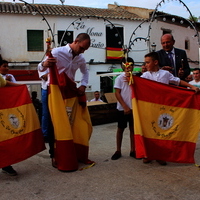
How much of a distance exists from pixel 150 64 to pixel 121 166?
153 centimetres

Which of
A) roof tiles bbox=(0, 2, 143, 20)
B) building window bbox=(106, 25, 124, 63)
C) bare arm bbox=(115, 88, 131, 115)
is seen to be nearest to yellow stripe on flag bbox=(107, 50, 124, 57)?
building window bbox=(106, 25, 124, 63)

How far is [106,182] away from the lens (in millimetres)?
3744

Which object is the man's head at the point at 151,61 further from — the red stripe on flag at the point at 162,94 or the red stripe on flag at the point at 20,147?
Answer: the red stripe on flag at the point at 20,147

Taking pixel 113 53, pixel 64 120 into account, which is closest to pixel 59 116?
pixel 64 120

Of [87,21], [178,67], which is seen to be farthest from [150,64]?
[87,21]

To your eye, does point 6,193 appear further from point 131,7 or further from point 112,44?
point 131,7

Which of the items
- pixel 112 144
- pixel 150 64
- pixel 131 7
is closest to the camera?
pixel 150 64

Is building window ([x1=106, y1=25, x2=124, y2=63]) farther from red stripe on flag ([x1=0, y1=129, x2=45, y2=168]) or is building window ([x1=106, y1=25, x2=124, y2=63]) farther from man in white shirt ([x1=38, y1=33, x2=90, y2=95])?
red stripe on flag ([x1=0, y1=129, x2=45, y2=168])

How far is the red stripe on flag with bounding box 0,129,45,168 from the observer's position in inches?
159

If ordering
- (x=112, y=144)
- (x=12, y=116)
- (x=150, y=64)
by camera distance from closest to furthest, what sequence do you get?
(x=12, y=116)
(x=150, y=64)
(x=112, y=144)

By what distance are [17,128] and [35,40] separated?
1871 centimetres

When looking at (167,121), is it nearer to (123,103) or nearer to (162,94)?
(162,94)

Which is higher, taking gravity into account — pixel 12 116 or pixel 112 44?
pixel 112 44

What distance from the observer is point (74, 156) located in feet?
14.1
